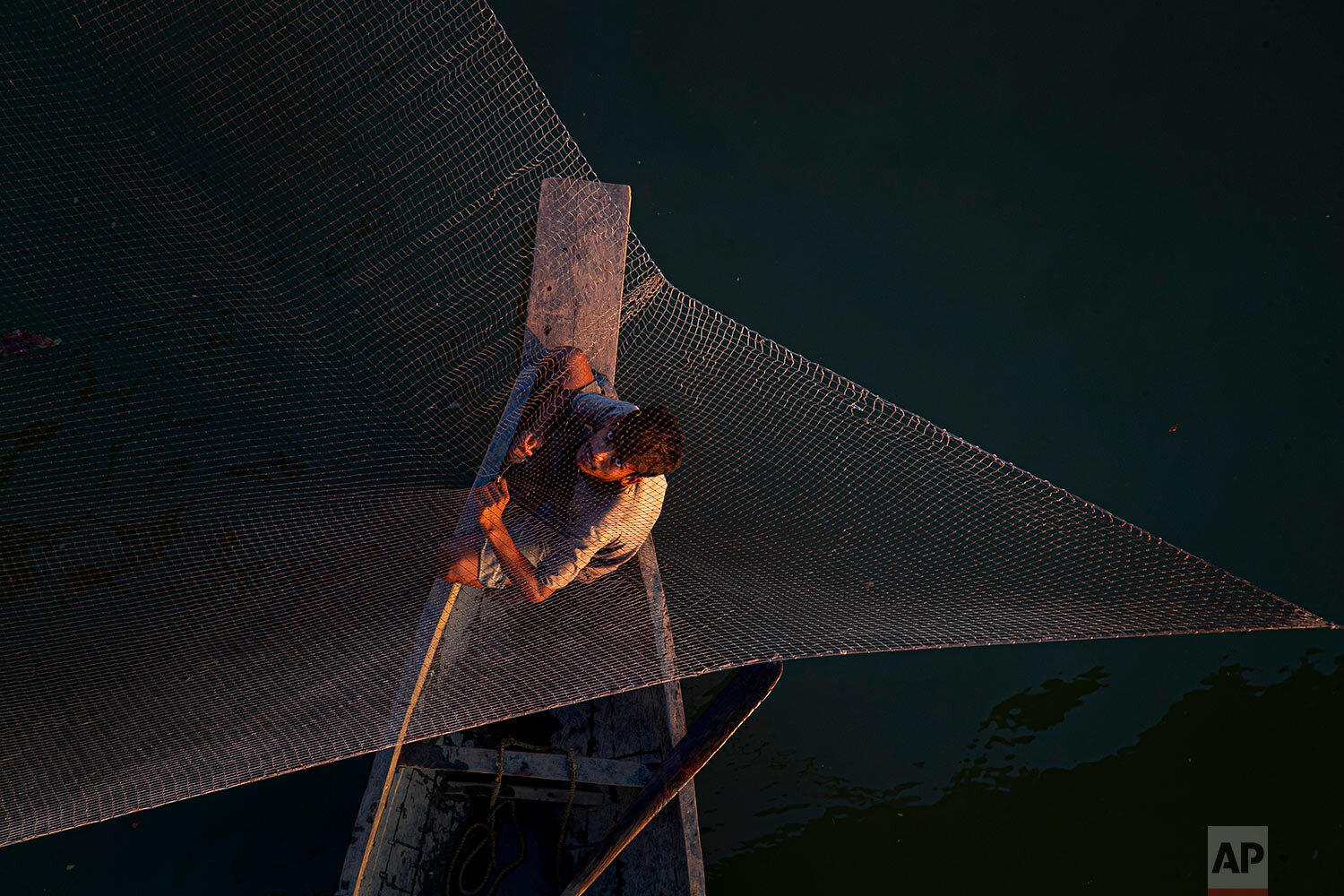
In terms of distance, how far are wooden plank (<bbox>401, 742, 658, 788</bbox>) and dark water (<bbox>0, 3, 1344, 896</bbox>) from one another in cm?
70

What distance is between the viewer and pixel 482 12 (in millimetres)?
3002

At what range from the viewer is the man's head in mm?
2137

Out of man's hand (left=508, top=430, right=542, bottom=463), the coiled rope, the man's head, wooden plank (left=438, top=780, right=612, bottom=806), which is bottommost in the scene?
the coiled rope

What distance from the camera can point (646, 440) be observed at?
2.13 metres

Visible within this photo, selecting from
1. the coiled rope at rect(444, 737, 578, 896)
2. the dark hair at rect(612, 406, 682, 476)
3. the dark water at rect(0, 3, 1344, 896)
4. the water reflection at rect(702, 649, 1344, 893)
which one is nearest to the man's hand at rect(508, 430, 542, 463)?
the dark hair at rect(612, 406, 682, 476)

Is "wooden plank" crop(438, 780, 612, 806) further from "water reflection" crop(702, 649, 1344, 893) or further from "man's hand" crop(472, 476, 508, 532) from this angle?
"man's hand" crop(472, 476, 508, 532)

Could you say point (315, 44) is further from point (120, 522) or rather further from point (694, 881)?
point (694, 881)

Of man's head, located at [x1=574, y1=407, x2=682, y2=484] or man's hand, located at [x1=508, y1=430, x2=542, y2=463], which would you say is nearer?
man's head, located at [x1=574, y1=407, x2=682, y2=484]

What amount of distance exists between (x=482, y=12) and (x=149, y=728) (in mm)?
2722

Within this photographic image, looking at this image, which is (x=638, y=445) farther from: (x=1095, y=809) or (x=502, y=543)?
(x=1095, y=809)

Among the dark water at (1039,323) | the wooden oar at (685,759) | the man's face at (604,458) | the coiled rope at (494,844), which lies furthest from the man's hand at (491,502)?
the dark water at (1039,323)

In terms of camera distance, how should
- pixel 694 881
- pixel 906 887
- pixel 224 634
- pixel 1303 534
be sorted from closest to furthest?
pixel 694 881, pixel 224 634, pixel 906 887, pixel 1303 534

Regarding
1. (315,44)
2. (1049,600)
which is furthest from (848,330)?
(315,44)

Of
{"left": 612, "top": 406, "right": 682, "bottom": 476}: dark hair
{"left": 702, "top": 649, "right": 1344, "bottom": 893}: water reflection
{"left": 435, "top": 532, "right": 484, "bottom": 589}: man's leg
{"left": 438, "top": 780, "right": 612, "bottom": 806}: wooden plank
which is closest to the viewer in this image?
{"left": 612, "top": 406, "right": 682, "bottom": 476}: dark hair
